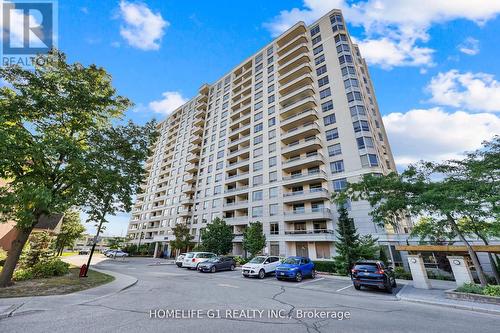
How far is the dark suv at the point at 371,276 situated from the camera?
12.7 m

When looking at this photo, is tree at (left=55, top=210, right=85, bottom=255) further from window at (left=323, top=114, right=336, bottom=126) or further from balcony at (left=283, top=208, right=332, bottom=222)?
window at (left=323, top=114, right=336, bottom=126)

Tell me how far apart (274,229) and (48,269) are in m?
25.5

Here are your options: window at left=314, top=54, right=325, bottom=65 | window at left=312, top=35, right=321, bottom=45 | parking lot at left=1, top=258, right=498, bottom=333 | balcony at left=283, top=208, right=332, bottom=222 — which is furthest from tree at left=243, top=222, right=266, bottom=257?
window at left=312, top=35, right=321, bottom=45

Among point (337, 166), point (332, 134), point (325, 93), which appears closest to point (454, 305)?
point (337, 166)

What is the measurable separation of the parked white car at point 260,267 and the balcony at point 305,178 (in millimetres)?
14811

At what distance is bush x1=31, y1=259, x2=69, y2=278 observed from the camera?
1386 cm

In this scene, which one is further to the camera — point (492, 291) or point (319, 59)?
point (319, 59)

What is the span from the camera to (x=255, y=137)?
141 ft

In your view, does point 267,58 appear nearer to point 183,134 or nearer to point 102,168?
point 183,134

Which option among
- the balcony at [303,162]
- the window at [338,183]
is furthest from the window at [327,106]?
the window at [338,183]

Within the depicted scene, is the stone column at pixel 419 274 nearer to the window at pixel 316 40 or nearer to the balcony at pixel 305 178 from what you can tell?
the balcony at pixel 305 178

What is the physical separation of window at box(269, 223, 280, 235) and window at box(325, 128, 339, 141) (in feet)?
50.3

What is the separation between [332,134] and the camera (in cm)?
3375

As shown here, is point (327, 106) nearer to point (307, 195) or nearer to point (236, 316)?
point (307, 195)
